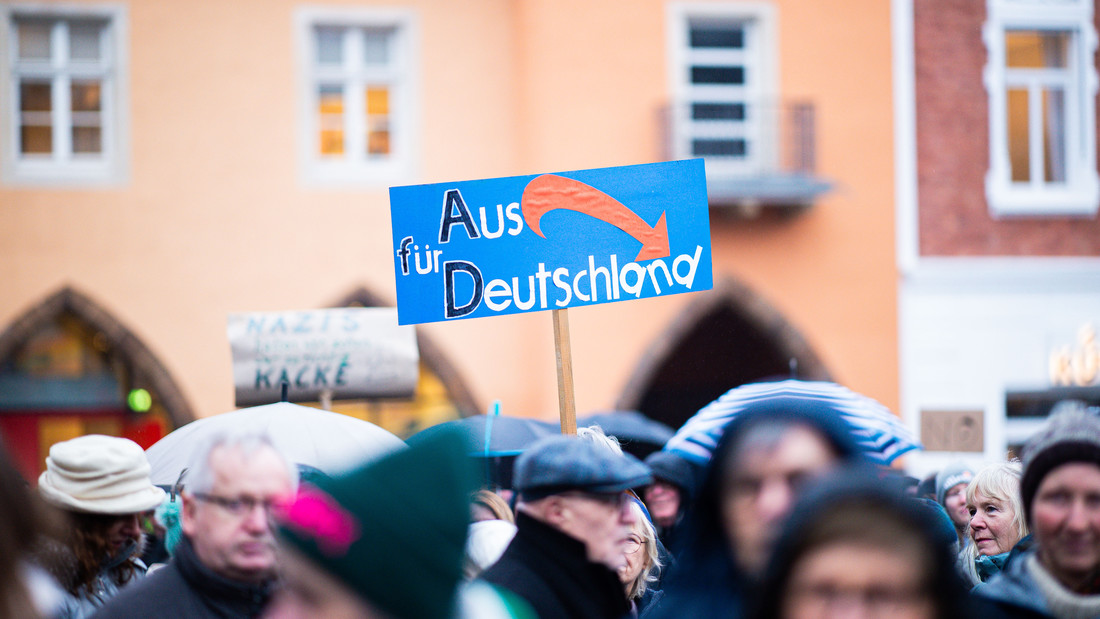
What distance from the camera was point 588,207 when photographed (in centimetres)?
438

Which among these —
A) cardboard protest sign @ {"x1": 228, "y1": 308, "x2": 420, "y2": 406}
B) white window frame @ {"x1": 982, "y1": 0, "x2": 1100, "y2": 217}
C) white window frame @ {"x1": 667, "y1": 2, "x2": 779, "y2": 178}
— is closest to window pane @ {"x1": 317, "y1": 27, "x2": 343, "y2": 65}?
white window frame @ {"x1": 667, "y1": 2, "x2": 779, "y2": 178}

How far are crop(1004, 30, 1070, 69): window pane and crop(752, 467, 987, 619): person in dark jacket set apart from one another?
540 inches

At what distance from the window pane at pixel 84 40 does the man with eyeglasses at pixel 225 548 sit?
12174mm

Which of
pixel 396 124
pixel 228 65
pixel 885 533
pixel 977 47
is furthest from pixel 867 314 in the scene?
pixel 885 533

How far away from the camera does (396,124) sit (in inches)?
535

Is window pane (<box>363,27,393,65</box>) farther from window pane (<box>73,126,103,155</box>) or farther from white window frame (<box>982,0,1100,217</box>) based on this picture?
white window frame (<box>982,0,1100,217</box>)

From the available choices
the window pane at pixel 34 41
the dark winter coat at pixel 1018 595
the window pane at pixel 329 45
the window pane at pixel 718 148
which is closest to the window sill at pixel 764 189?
the window pane at pixel 718 148

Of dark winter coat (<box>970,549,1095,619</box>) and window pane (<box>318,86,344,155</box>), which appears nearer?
dark winter coat (<box>970,549,1095,619</box>)

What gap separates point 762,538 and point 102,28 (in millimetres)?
13185

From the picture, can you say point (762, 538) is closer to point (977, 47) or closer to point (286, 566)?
point (286, 566)

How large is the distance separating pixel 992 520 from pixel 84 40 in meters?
11.9

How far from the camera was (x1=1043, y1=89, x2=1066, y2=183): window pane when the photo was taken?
13875 millimetres

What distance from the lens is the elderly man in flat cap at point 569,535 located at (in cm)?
252

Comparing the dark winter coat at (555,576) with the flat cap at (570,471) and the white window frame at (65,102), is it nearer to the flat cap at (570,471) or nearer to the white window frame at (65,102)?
the flat cap at (570,471)
